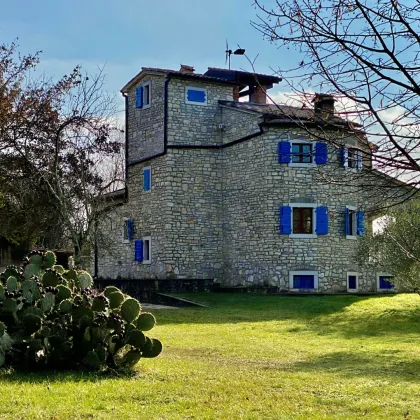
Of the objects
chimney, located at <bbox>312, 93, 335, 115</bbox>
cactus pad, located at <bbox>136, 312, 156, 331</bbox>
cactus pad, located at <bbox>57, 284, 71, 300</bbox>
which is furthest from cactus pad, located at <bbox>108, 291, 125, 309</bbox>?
chimney, located at <bbox>312, 93, 335, 115</bbox>

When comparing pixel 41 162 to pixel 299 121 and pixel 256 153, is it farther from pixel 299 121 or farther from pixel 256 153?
pixel 299 121

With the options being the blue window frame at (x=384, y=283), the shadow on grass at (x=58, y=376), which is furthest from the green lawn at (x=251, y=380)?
the blue window frame at (x=384, y=283)

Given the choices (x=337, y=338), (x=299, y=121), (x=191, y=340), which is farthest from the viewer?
(x=337, y=338)

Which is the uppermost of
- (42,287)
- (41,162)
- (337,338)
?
(41,162)

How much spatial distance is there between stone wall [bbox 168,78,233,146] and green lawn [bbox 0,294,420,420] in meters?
11.5

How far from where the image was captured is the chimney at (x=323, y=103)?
4.61 meters

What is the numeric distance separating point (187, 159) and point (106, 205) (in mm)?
3828

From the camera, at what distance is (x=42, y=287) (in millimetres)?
8992

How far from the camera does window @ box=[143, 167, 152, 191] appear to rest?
90.5ft

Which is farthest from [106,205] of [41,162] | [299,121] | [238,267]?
[299,121]

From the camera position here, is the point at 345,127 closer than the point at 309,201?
Yes

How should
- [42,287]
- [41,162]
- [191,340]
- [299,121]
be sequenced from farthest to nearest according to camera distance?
[41,162]
[191,340]
[42,287]
[299,121]

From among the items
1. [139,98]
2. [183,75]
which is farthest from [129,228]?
[183,75]

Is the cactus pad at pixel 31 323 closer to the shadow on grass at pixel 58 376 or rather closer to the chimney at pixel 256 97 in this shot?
the shadow on grass at pixel 58 376
